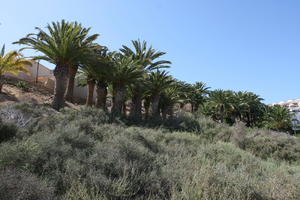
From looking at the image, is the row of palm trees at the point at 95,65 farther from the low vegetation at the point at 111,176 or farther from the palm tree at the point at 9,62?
the low vegetation at the point at 111,176

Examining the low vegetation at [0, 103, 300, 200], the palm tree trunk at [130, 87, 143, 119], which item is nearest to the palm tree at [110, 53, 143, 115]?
the palm tree trunk at [130, 87, 143, 119]

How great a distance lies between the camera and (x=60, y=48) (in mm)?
14086

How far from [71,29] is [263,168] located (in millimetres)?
12901

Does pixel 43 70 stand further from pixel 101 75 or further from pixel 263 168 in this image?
pixel 263 168

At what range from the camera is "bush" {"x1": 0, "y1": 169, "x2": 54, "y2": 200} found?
2.78m

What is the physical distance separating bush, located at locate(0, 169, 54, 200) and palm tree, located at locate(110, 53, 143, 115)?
41.6 ft

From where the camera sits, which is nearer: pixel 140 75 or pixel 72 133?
pixel 72 133

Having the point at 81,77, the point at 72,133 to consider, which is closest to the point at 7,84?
the point at 81,77

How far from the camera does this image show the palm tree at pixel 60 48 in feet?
46.3

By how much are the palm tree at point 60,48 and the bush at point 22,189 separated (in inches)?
470

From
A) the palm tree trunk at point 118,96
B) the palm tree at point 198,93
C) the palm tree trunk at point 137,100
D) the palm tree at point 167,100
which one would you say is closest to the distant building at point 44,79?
the palm tree trunk at point 137,100

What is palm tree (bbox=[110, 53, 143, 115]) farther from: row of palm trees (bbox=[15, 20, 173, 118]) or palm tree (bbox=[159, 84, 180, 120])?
palm tree (bbox=[159, 84, 180, 120])

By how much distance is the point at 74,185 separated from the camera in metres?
3.43

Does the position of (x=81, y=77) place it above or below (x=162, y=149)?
above
